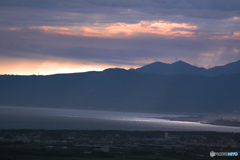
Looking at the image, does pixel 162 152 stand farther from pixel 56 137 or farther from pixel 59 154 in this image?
pixel 56 137

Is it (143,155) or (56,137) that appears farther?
(56,137)

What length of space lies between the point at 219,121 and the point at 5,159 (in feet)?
411

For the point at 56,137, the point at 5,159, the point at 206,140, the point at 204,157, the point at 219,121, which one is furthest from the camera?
the point at 219,121

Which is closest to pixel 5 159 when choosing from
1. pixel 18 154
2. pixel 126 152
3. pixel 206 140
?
pixel 18 154

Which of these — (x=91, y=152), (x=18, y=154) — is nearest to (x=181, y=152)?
(x=91, y=152)

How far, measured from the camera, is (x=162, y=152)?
48.2 m

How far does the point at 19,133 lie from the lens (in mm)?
67375

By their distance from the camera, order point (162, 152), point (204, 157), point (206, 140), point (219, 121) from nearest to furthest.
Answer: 1. point (204, 157)
2. point (162, 152)
3. point (206, 140)
4. point (219, 121)

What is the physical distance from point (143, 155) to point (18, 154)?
15438 mm

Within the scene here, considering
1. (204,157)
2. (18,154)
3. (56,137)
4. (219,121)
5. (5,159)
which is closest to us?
(5,159)

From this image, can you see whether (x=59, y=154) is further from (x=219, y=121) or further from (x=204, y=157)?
(x=219, y=121)

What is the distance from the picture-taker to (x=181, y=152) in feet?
159

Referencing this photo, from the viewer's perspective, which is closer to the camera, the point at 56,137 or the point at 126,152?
the point at 126,152

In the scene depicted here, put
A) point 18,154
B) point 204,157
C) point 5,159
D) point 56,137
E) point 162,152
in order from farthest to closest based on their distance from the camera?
point 56,137 → point 162,152 → point 204,157 → point 18,154 → point 5,159
